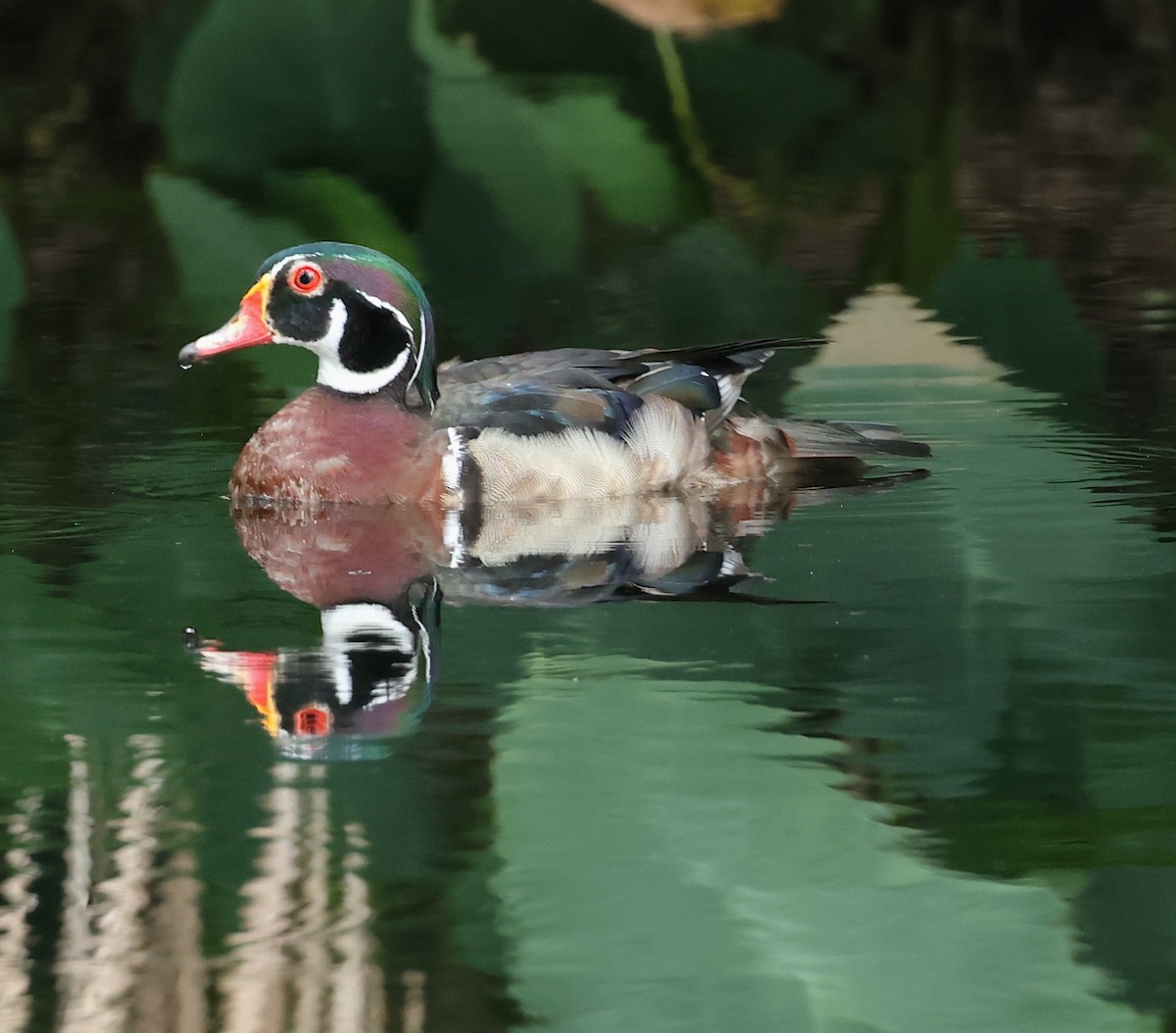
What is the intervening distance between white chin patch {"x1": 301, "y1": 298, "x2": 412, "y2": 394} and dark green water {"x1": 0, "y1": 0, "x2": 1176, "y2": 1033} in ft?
1.27

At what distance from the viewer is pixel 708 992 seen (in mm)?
2742

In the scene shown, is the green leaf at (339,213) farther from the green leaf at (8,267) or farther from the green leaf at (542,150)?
the green leaf at (8,267)

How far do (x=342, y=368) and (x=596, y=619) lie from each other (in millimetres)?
2190

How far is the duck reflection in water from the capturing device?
4922 mm

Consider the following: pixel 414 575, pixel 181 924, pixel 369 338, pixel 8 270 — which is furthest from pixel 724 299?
pixel 181 924

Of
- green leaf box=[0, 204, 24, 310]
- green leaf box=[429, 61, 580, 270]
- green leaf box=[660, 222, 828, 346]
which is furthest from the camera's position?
green leaf box=[660, 222, 828, 346]

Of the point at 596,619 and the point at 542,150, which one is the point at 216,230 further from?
the point at 596,619

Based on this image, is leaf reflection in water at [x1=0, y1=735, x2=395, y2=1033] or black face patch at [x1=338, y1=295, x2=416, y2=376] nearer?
leaf reflection in water at [x1=0, y1=735, x2=395, y2=1033]

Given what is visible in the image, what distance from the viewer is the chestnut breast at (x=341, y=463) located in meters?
7.07

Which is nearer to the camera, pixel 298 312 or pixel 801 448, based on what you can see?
pixel 298 312

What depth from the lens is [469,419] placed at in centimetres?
717

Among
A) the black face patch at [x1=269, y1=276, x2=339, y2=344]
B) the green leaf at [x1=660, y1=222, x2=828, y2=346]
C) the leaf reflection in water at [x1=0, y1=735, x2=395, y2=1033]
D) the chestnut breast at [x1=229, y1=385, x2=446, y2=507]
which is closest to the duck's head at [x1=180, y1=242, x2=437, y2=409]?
the black face patch at [x1=269, y1=276, x2=339, y2=344]

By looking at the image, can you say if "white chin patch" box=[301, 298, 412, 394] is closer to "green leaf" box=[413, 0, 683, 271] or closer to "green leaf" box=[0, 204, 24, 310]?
"green leaf" box=[413, 0, 683, 271]

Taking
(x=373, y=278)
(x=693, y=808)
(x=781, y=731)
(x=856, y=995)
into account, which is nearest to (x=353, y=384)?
(x=373, y=278)
